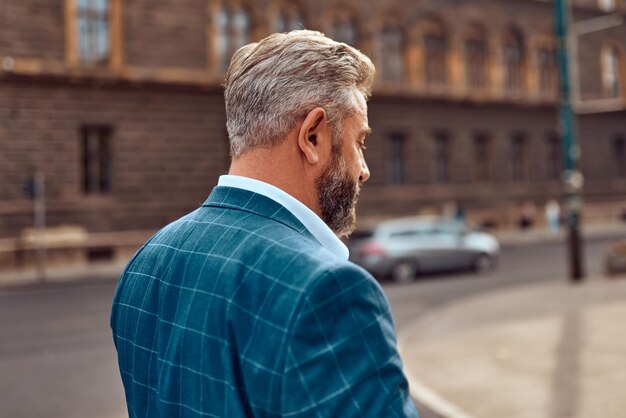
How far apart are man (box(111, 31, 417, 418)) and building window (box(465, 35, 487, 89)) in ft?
107

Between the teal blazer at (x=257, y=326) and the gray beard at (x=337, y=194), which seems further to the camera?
the gray beard at (x=337, y=194)

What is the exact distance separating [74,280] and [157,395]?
1883 cm

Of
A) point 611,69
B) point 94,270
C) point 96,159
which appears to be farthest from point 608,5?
point 94,270

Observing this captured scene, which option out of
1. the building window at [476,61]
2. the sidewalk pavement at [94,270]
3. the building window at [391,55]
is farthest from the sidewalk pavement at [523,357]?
the building window at [476,61]

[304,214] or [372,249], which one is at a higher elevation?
[304,214]

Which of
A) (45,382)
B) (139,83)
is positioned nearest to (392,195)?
(139,83)

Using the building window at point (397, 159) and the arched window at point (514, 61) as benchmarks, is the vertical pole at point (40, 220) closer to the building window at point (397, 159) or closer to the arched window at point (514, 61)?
the building window at point (397, 159)

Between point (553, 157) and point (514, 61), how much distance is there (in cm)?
543

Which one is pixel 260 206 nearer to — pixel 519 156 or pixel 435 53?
pixel 435 53

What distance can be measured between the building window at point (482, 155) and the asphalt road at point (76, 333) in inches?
463

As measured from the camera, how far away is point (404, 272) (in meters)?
17.0

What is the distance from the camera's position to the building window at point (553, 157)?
35781 mm

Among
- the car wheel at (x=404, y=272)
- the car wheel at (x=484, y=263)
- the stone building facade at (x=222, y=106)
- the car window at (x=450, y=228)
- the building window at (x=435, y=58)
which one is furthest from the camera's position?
the building window at (x=435, y=58)

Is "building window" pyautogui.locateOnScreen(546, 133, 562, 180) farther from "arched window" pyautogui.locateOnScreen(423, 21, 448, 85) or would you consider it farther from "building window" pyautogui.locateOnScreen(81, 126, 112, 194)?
"building window" pyautogui.locateOnScreen(81, 126, 112, 194)
